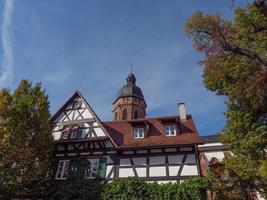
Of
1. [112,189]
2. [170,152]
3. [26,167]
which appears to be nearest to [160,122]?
[170,152]

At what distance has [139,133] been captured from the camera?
801 inches

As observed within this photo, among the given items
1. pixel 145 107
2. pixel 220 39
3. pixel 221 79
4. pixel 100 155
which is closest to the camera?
pixel 220 39

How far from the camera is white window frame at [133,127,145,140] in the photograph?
20.0 metres

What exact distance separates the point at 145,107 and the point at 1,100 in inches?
1192

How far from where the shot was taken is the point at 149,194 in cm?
1598

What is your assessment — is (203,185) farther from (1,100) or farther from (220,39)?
(1,100)

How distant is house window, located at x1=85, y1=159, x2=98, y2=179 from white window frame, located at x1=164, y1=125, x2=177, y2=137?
234 inches

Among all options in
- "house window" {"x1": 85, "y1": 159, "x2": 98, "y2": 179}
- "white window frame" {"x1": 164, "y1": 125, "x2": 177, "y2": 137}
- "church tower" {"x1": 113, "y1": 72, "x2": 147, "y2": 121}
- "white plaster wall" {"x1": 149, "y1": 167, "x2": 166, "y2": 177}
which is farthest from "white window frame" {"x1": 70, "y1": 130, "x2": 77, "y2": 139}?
"church tower" {"x1": 113, "y1": 72, "x2": 147, "y2": 121}

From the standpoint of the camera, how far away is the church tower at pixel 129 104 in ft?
132

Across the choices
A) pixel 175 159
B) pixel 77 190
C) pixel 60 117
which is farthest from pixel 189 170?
pixel 60 117

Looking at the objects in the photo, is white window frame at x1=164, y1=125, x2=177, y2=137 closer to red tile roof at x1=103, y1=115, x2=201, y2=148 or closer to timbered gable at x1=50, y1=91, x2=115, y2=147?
red tile roof at x1=103, y1=115, x2=201, y2=148

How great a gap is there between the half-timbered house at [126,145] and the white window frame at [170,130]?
78 millimetres

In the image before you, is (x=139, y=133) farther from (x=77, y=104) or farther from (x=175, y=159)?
(x=77, y=104)

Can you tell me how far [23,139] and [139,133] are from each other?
348 inches
